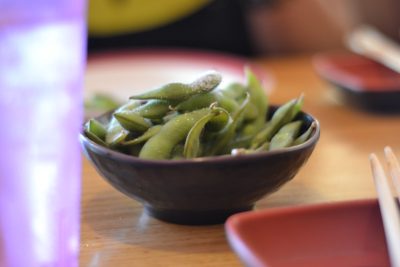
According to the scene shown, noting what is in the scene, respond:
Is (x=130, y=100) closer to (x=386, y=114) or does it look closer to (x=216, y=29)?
(x=386, y=114)

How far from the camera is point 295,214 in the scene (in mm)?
548

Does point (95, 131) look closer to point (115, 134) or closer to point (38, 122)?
point (115, 134)

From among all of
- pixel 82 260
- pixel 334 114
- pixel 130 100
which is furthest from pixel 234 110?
pixel 334 114

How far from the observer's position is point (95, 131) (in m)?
0.64

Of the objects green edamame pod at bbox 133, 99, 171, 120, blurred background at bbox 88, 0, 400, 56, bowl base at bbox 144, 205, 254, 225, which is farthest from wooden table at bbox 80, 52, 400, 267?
blurred background at bbox 88, 0, 400, 56

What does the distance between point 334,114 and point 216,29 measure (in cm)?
87

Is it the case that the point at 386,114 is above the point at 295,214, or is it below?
below

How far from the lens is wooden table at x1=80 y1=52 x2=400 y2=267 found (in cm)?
59

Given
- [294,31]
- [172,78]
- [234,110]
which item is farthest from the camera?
[294,31]

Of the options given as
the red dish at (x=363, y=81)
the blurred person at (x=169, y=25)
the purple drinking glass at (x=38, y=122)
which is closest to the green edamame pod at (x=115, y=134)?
the purple drinking glass at (x=38, y=122)

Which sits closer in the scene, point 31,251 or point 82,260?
point 31,251

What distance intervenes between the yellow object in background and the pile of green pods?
1174 mm

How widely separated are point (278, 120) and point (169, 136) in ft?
0.43

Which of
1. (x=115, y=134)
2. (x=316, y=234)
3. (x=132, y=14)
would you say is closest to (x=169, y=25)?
(x=132, y=14)
